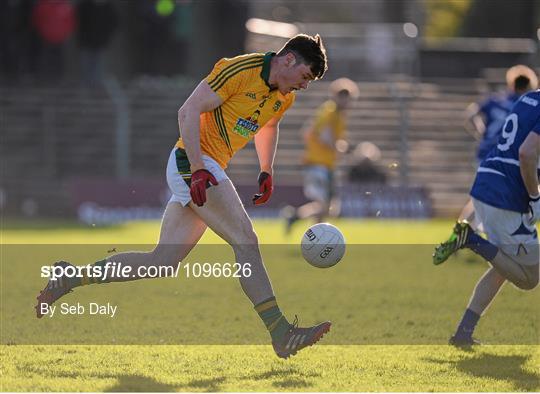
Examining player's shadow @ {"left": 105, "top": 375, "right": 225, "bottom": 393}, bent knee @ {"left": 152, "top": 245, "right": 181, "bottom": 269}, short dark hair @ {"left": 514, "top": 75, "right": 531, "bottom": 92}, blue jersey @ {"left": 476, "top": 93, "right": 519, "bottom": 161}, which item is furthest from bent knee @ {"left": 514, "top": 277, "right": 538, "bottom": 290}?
blue jersey @ {"left": 476, "top": 93, "right": 519, "bottom": 161}

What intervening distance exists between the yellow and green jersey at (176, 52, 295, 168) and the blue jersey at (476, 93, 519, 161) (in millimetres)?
6164

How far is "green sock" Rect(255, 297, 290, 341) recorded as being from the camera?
7.38 meters

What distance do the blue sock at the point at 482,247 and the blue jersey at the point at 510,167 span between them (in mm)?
290

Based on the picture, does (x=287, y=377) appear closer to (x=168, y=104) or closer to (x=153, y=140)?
(x=153, y=140)

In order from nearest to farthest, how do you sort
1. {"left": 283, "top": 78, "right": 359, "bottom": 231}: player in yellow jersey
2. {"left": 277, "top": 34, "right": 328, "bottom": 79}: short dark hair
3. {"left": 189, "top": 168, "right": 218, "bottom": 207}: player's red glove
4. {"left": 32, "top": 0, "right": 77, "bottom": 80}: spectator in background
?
{"left": 189, "top": 168, "right": 218, "bottom": 207}: player's red glove < {"left": 277, "top": 34, "right": 328, "bottom": 79}: short dark hair < {"left": 283, "top": 78, "right": 359, "bottom": 231}: player in yellow jersey < {"left": 32, "top": 0, "right": 77, "bottom": 80}: spectator in background

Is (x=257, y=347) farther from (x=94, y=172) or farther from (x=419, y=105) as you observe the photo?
(x=419, y=105)

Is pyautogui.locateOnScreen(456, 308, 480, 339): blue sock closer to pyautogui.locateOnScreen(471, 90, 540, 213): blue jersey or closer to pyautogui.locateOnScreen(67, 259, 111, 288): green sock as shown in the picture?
pyautogui.locateOnScreen(471, 90, 540, 213): blue jersey

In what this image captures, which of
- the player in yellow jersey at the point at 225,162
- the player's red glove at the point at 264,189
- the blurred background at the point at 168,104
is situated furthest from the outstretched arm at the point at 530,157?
the blurred background at the point at 168,104

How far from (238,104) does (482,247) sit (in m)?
2.08

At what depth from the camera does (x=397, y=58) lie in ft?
96.1

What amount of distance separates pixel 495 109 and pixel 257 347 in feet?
21.1

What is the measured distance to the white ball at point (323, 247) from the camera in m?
7.89

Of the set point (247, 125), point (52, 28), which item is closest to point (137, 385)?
point (247, 125)

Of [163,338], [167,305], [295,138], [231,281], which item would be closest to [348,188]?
[295,138]
